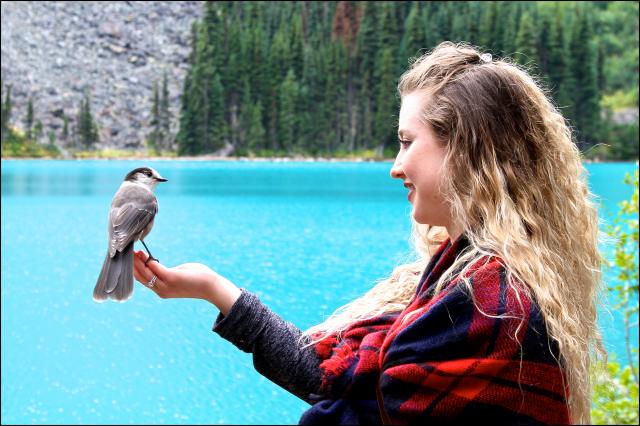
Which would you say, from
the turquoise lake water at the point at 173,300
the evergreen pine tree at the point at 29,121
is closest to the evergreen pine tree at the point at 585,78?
the turquoise lake water at the point at 173,300

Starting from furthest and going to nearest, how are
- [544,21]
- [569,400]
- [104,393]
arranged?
[544,21] < [104,393] < [569,400]

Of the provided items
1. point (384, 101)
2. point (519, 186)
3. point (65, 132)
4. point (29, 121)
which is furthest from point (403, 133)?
point (29, 121)

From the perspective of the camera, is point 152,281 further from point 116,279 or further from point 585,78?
point 585,78

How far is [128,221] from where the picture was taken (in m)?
1.85

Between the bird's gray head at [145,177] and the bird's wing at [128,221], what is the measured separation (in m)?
0.06

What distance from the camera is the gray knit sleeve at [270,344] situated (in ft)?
5.56

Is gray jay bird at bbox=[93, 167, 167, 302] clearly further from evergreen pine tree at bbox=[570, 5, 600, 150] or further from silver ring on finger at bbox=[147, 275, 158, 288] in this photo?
evergreen pine tree at bbox=[570, 5, 600, 150]

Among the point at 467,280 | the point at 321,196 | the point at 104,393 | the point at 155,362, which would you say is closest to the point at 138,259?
the point at 467,280

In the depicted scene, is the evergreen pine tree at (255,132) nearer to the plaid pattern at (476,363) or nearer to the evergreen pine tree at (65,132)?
the evergreen pine tree at (65,132)

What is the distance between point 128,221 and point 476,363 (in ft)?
3.01

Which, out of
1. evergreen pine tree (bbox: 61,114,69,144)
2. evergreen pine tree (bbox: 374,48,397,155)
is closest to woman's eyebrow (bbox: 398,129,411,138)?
evergreen pine tree (bbox: 374,48,397,155)

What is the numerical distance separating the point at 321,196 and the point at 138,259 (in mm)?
35308

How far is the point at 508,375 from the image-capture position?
1.37m

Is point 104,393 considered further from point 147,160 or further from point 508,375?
point 147,160
